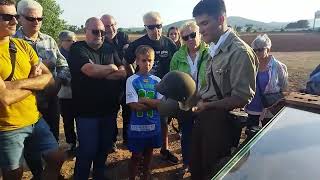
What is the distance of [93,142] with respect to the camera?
12.7 ft

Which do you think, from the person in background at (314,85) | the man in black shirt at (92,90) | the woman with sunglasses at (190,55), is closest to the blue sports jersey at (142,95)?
the man in black shirt at (92,90)

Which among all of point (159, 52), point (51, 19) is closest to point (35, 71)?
point (159, 52)

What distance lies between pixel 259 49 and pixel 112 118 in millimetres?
2147

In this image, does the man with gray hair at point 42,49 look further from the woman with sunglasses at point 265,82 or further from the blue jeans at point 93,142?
the woman with sunglasses at point 265,82

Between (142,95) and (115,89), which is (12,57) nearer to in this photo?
(115,89)

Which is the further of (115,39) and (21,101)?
(115,39)

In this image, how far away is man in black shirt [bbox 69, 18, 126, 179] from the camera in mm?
3756

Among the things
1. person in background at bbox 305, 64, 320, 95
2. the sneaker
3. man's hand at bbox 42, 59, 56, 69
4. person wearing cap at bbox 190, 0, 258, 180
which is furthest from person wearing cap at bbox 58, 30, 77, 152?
person in background at bbox 305, 64, 320, 95

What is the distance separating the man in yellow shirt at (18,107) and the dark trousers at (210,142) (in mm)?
1504

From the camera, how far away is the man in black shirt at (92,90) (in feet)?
12.3

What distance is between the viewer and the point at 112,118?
404cm

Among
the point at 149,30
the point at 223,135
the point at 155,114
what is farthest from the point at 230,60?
the point at 149,30

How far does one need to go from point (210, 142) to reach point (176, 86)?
607mm

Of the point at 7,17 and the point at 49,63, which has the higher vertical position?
the point at 7,17
